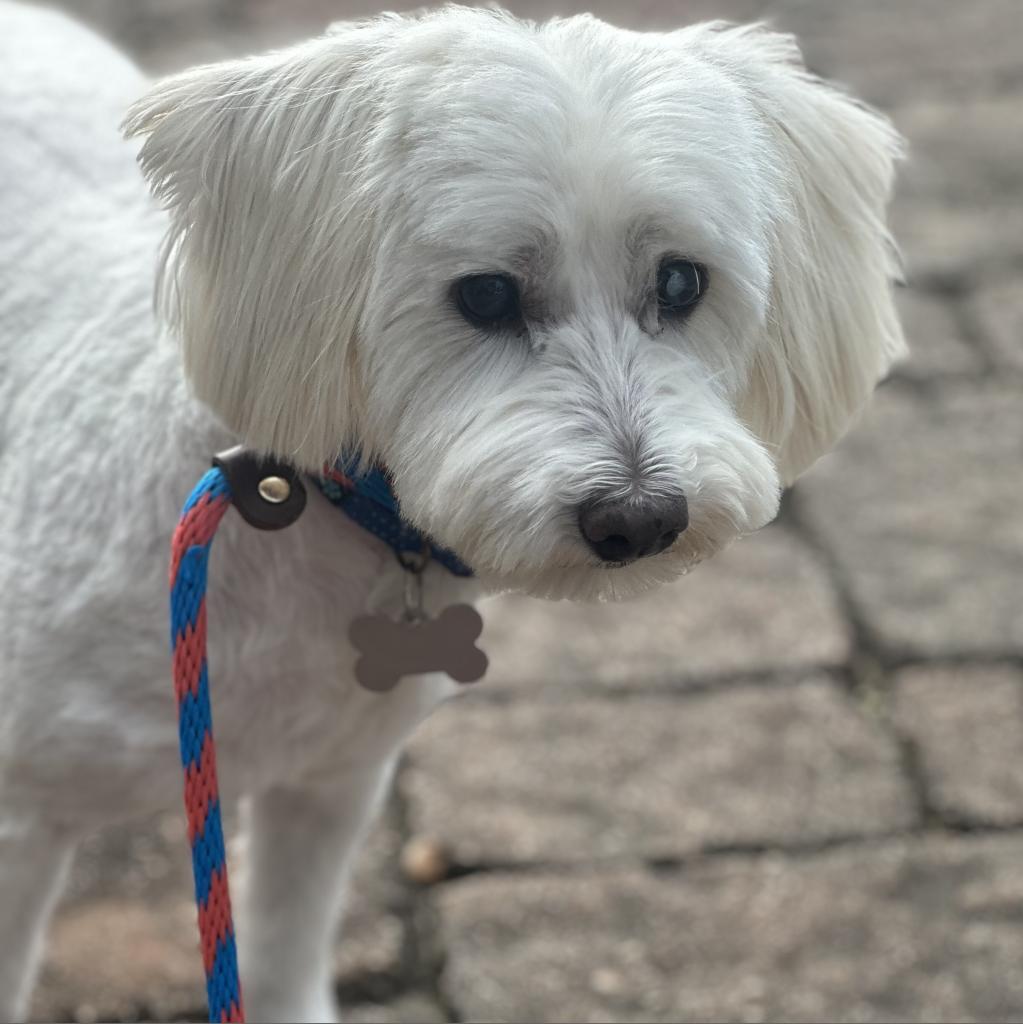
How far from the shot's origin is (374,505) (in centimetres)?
153

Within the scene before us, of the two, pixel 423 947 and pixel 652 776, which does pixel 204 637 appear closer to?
pixel 423 947

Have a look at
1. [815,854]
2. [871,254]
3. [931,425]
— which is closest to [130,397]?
[871,254]

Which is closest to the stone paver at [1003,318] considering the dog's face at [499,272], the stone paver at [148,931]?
the stone paver at [148,931]

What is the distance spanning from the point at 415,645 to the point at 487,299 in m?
0.37

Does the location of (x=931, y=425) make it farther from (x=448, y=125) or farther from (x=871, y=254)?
(x=448, y=125)

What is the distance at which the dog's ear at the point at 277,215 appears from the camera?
1.38m

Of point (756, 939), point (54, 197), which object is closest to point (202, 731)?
point (54, 197)

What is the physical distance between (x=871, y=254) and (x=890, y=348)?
0.38ft

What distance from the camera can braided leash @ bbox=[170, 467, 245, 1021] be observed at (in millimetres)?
1400

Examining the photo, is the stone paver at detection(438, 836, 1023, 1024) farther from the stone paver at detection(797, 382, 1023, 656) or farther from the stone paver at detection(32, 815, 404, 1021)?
the stone paver at detection(797, 382, 1023, 656)

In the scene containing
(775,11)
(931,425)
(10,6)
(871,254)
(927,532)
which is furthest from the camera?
(775,11)

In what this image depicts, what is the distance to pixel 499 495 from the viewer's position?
130 cm

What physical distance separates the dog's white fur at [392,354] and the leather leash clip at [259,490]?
30 millimetres

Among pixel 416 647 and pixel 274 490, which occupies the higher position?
pixel 274 490
